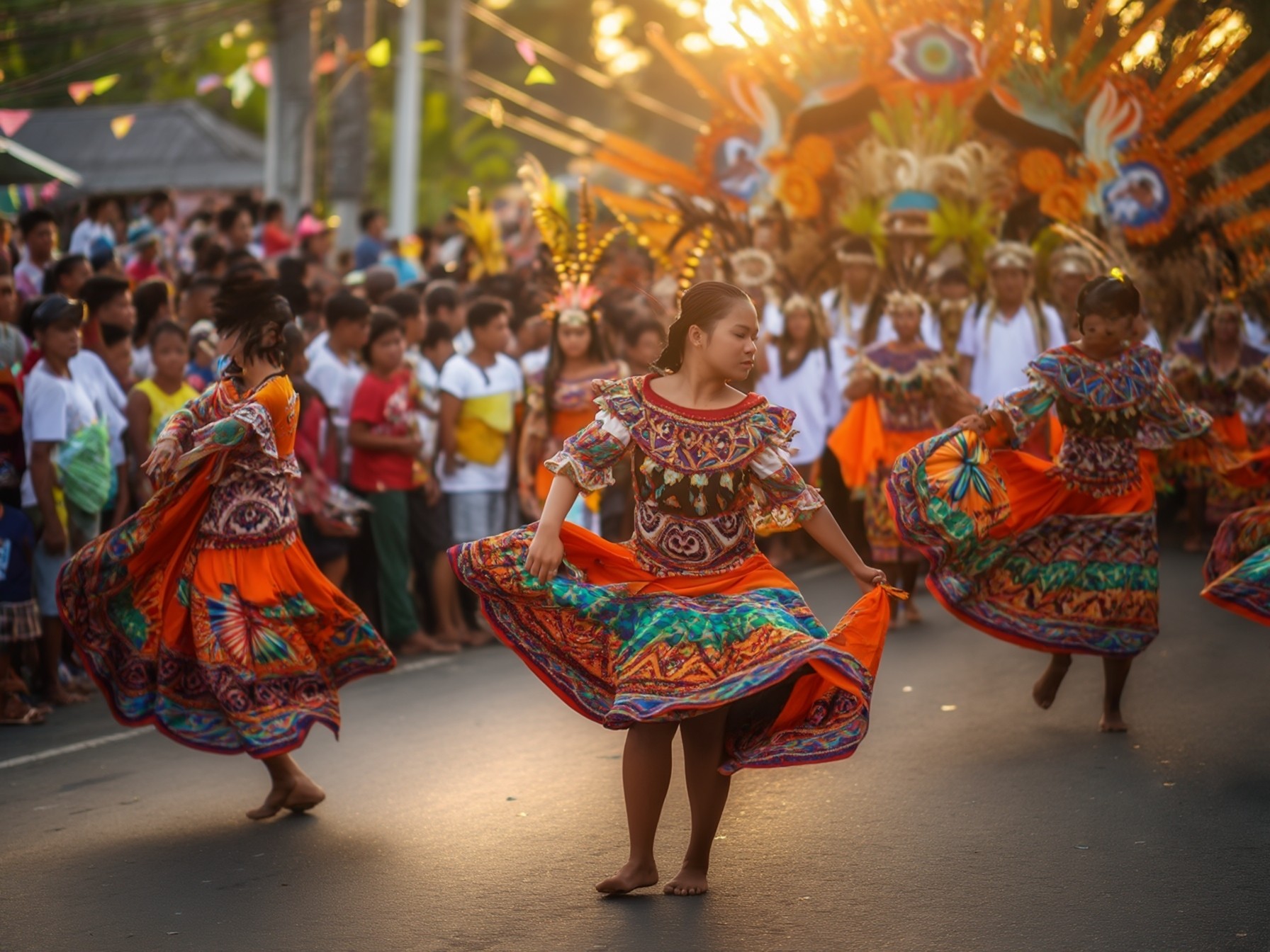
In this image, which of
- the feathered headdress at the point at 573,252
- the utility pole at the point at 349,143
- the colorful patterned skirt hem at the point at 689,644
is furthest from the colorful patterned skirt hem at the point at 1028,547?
the utility pole at the point at 349,143

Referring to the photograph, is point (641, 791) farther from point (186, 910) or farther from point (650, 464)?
point (186, 910)

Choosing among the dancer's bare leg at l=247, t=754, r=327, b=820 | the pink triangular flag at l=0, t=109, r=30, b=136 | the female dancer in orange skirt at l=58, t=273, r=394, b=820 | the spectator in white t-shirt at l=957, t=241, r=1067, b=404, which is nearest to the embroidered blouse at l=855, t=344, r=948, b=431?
the spectator in white t-shirt at l=957, t=241, r=1067, b=404

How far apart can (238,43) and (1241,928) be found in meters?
35.3

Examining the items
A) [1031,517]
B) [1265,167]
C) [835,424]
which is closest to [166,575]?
[1031,517]

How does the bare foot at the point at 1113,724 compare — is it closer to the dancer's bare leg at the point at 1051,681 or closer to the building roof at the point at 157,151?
the dancer's bare leg at the point at 1051,681

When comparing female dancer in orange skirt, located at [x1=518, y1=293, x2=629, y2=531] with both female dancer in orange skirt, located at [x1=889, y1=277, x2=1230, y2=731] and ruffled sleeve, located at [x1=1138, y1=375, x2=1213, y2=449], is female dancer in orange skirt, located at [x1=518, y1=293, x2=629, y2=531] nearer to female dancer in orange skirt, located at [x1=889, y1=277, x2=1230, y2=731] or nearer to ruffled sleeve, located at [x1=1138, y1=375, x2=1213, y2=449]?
female dancer in orange skirt, located at [x1=889, y1=277, x2=1230, y2=731]

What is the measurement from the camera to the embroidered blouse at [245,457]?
6.50m

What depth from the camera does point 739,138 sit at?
55.5ft

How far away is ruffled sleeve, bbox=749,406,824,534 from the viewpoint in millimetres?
5488

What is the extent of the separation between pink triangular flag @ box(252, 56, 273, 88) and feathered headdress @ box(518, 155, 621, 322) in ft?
36.0

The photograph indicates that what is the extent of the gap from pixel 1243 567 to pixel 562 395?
4634 millimetres

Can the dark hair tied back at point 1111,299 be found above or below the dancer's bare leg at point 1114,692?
above

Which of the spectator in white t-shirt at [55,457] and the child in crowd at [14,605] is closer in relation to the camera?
the child in crowd at [14,605]

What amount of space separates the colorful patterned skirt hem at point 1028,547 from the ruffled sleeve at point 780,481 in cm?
181
